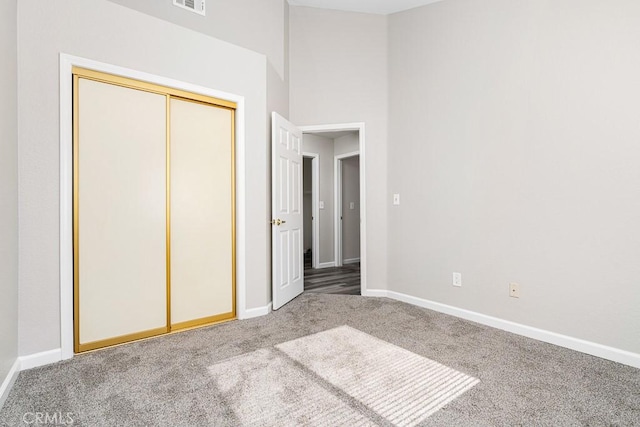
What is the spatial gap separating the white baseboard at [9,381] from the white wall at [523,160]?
3.24 metres

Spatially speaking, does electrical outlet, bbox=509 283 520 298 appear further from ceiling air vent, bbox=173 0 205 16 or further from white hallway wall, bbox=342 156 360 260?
white hallway wall, bbox=342 156 360 260

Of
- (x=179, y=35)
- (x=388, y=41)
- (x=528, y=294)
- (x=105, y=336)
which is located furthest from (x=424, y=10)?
(x=105, y=336)

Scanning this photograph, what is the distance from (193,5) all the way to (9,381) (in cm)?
298

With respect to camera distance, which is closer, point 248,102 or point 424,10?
point 248,102

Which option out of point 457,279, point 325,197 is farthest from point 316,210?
point 457,279

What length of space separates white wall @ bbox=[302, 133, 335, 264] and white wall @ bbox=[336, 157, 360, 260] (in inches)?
12.1

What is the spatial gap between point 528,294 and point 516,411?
131 cm

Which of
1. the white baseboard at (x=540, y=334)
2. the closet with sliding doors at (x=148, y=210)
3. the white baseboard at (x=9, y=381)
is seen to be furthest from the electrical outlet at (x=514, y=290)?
the white baseboard at (x=9, y=381)

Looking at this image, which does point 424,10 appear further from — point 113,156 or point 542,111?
point 113,156

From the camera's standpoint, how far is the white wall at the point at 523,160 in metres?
2.20

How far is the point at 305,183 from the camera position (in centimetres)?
768

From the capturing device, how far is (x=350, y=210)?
643 cm

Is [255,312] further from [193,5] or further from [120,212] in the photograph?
[193,5]
